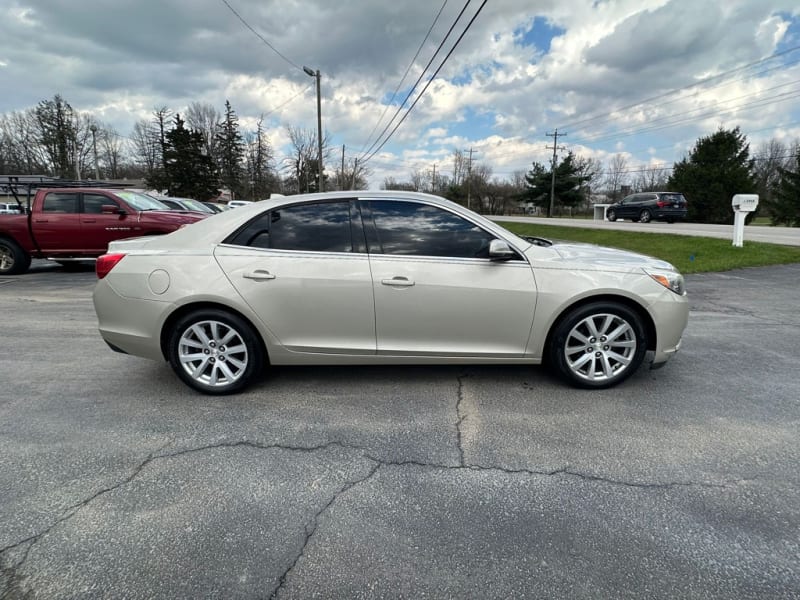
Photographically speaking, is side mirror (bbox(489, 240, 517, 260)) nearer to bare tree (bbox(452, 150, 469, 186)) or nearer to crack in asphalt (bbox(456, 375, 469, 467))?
crack in asphalt (bbox(456, 375, 469, 467))

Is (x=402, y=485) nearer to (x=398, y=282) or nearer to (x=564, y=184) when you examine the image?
(x=398, y=282)

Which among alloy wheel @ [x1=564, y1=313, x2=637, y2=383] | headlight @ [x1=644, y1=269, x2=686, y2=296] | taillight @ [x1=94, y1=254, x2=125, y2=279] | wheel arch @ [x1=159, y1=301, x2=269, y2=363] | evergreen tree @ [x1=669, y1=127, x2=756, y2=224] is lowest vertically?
alloy wheel @ [x1=564, y1=313, x2=637, y2=383]

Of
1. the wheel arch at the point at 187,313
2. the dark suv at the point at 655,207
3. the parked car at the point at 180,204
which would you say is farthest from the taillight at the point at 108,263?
the dark suv at the point at 655,207

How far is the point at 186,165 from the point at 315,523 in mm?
50380

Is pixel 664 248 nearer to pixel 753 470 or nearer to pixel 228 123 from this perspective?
pixel 753 470

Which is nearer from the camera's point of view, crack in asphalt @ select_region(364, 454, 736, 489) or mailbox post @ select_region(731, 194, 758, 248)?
crack in asphalt @ select_region(364, 454, 736, 489)

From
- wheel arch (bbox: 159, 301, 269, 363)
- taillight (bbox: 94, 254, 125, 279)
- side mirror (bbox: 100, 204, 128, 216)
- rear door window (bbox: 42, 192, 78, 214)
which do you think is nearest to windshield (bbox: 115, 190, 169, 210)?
side mirror (bbox: 100, 204, 128, 216)

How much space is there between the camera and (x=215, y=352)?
3.42m

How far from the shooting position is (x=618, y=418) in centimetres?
307

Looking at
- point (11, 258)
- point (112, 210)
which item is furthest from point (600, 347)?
point (11, 258)

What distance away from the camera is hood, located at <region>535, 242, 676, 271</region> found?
3.39 metres

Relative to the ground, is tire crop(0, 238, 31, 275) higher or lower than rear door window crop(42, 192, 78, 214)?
lower

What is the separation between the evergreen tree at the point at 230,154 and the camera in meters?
55.2

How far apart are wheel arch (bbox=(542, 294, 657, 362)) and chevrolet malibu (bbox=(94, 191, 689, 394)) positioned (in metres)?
0.01
